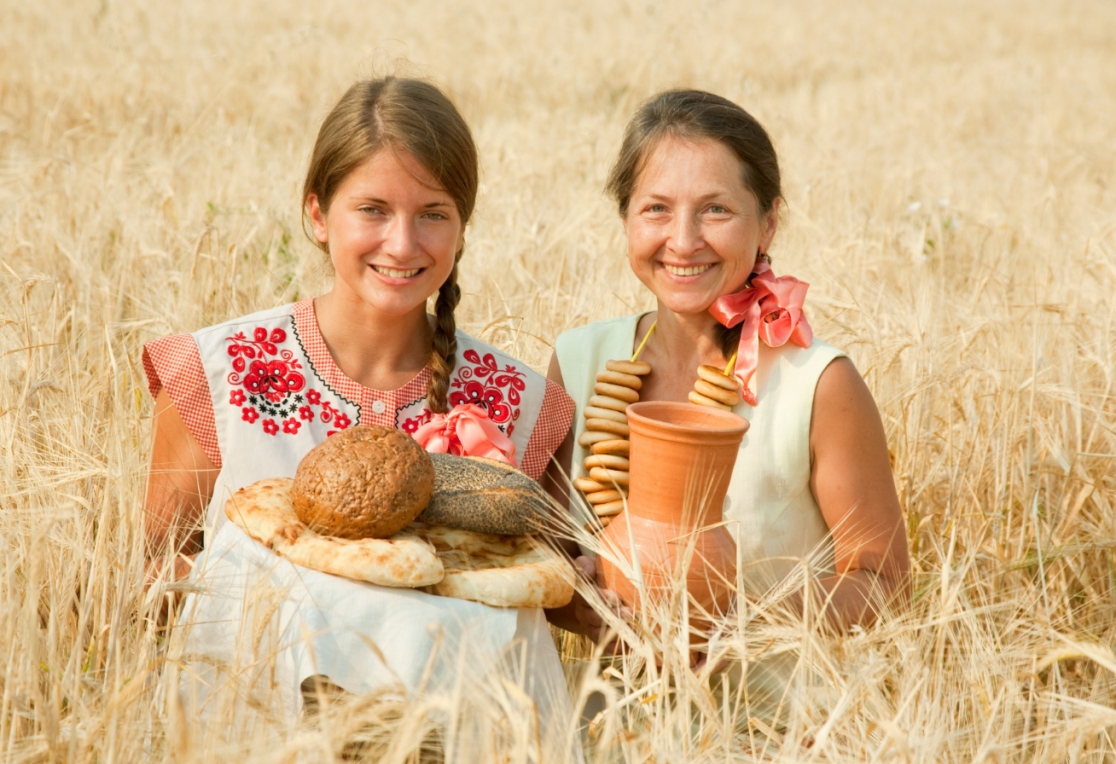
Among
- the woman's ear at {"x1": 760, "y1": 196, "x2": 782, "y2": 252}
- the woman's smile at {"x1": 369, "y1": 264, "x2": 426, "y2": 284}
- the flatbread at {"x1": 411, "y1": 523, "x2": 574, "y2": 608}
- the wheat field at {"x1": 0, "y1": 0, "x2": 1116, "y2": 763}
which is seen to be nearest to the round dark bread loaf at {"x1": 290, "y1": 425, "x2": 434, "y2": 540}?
the flatbread at {"x1": 411, "y1": 523, "x2": 574, "y2": 608}

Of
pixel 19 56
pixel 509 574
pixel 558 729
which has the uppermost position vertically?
pixel 19 56

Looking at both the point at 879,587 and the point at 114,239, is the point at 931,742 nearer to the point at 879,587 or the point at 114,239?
the point at 879,587

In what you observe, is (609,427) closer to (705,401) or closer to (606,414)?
(606,414)

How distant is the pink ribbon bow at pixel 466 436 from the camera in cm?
258

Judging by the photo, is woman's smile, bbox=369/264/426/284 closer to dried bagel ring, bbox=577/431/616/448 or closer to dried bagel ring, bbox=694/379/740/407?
dried bagel ring, bbox=577/431/616/448

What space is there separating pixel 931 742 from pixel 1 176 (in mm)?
5520

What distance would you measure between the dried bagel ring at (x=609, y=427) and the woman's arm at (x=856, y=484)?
1.51ft

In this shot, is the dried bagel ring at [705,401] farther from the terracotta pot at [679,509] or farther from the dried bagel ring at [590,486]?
the terracotta pot at [679,509]

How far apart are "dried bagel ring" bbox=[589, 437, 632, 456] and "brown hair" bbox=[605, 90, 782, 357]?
1.30 ft

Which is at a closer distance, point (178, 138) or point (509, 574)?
point (509, 574)

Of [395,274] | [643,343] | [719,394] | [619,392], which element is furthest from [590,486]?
[395,274]

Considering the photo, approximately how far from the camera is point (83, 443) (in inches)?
111

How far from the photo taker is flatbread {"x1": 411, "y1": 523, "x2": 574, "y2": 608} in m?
2.04

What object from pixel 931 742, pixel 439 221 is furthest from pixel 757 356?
pixel 931 742
